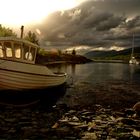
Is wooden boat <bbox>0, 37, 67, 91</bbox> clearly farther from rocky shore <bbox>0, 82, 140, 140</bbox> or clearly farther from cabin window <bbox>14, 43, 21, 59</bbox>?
rocky shore <bbox>0, 82, 140, 140</bbox>

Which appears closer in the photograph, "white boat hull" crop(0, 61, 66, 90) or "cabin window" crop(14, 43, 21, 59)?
"white boat hull" crop(0, 61, 66, 90)

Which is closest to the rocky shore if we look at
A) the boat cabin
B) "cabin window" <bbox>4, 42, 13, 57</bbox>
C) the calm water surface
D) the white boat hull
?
the white boat hull

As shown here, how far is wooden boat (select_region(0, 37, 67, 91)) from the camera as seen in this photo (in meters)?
24.4

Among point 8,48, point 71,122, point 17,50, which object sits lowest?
point 71,122

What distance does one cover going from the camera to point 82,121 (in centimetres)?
1758

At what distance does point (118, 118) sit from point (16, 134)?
770cm

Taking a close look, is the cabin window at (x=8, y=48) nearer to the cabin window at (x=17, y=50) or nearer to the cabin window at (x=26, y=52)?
the cabin window at (x=17, y=50)

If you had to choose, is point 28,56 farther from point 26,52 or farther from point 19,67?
point 19,67

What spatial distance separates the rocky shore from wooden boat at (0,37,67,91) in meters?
3.24

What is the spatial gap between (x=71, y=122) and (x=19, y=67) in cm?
1006

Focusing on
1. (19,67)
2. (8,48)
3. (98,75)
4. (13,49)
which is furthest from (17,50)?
(98,75)

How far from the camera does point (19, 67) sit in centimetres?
2512

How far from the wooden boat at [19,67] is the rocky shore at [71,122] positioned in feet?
10.6

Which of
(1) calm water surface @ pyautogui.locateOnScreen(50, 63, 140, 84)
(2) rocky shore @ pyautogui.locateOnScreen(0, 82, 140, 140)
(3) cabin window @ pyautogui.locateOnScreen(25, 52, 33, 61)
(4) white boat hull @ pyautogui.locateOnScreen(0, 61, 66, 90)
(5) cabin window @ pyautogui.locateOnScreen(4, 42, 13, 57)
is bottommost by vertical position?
(2) rocky shore @ pyautogui.locateOnScreen(0, 82, 140, 140)
